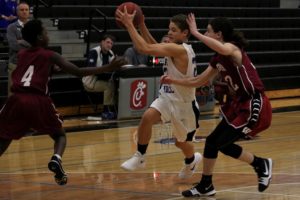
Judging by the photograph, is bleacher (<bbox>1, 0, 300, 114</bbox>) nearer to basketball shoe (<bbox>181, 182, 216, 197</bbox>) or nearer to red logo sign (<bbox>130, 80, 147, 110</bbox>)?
red logo sign (<bbox>130, 80, 147, 110</bbox>)

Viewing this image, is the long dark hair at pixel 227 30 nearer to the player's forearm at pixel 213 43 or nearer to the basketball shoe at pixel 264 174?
the player's forearm at pixel 213 43

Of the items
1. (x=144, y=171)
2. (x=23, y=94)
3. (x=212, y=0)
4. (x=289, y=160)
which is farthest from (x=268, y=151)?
(x=212, y=0)

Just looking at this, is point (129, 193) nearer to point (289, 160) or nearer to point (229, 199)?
point (229, 199)

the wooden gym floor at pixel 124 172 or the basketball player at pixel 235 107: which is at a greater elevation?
the basketball player at pixel 235 107

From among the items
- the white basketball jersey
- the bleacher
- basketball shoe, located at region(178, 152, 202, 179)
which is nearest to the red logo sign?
the bleacher

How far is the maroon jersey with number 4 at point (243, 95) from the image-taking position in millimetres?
6254

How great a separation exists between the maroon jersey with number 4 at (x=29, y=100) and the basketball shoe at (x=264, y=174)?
5.97 feet

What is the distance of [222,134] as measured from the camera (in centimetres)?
621

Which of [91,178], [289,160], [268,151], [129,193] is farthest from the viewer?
[268,151]

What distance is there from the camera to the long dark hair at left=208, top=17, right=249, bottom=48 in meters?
6.24

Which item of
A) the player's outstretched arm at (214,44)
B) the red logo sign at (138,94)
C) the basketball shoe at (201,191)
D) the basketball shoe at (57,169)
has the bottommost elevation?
the red logo sign at (138,94)

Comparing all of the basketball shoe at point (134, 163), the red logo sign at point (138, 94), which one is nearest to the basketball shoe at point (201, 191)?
the basketball shoe at point (134, 163)

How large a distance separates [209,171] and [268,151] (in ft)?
9.85

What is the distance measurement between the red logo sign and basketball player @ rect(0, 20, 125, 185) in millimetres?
6426
